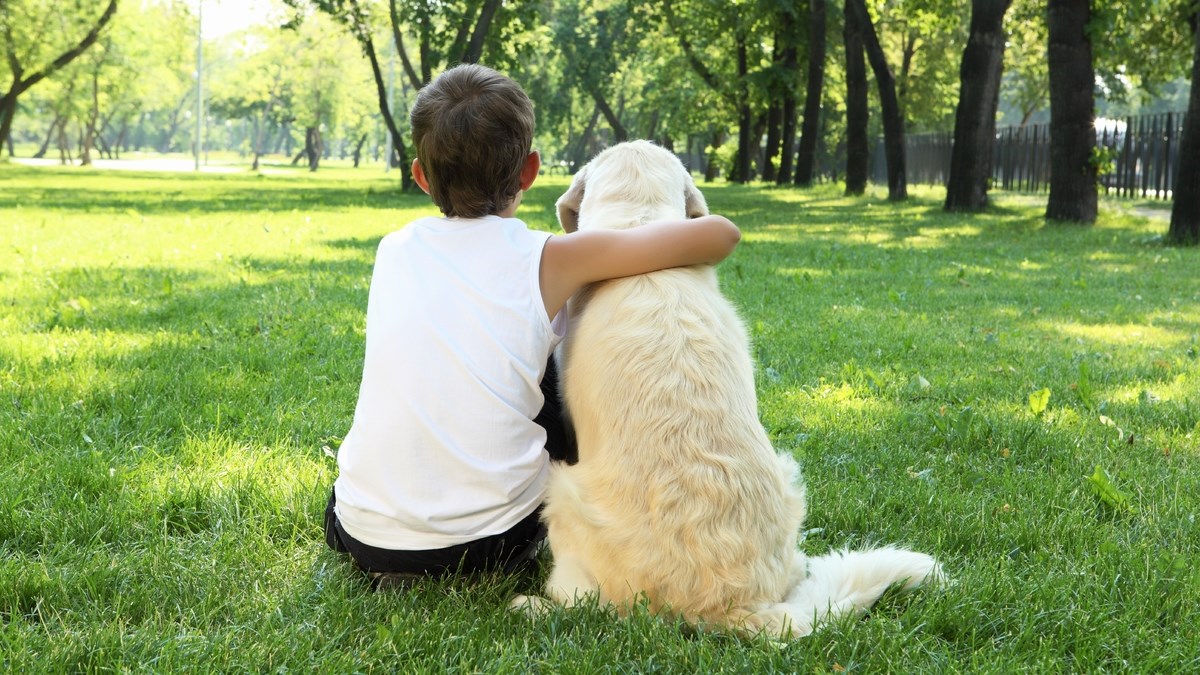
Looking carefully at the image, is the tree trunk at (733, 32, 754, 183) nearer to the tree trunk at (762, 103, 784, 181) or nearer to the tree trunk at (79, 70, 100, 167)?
the tree trunk at (762, 103, 784, 181)

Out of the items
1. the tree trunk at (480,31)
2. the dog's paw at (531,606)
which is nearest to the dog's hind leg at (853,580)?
the dog's paw at (531,606)

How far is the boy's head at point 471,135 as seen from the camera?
296cm

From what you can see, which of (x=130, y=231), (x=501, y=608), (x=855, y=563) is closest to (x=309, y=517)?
(x=501, y=608)

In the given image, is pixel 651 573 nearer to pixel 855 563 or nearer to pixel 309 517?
pixel 855 563

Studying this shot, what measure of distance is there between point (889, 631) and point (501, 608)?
3.68 ft

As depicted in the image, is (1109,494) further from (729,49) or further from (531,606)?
(729,49)

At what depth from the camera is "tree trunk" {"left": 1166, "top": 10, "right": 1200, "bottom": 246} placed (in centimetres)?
1381

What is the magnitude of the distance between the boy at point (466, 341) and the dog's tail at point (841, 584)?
0.80 m

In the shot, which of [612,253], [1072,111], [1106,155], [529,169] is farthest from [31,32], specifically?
[612,253]

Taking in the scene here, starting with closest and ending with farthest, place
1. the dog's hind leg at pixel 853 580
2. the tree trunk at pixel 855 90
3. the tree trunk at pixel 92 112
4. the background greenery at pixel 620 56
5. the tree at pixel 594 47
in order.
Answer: the dog's hind leg at pixel 853 580 < the tree trunk at pixel 855 90 < the background greenery at pixel 620 56 < the tree at pixel 594 47 < the tree trunk at pixel 92 112

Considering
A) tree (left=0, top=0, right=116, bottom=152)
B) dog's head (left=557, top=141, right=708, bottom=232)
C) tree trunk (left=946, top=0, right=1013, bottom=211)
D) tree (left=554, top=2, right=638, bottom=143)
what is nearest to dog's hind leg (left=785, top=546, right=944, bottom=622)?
dog's head (left=557, top=141, right=708, bottom=232)

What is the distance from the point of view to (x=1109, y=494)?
390cm

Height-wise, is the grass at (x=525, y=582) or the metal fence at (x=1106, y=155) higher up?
the metal fence at (x=1106, y=155)

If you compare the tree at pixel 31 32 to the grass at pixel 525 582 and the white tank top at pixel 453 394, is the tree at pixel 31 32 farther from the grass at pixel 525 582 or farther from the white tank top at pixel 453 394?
the white tank top at pixel 453 394
